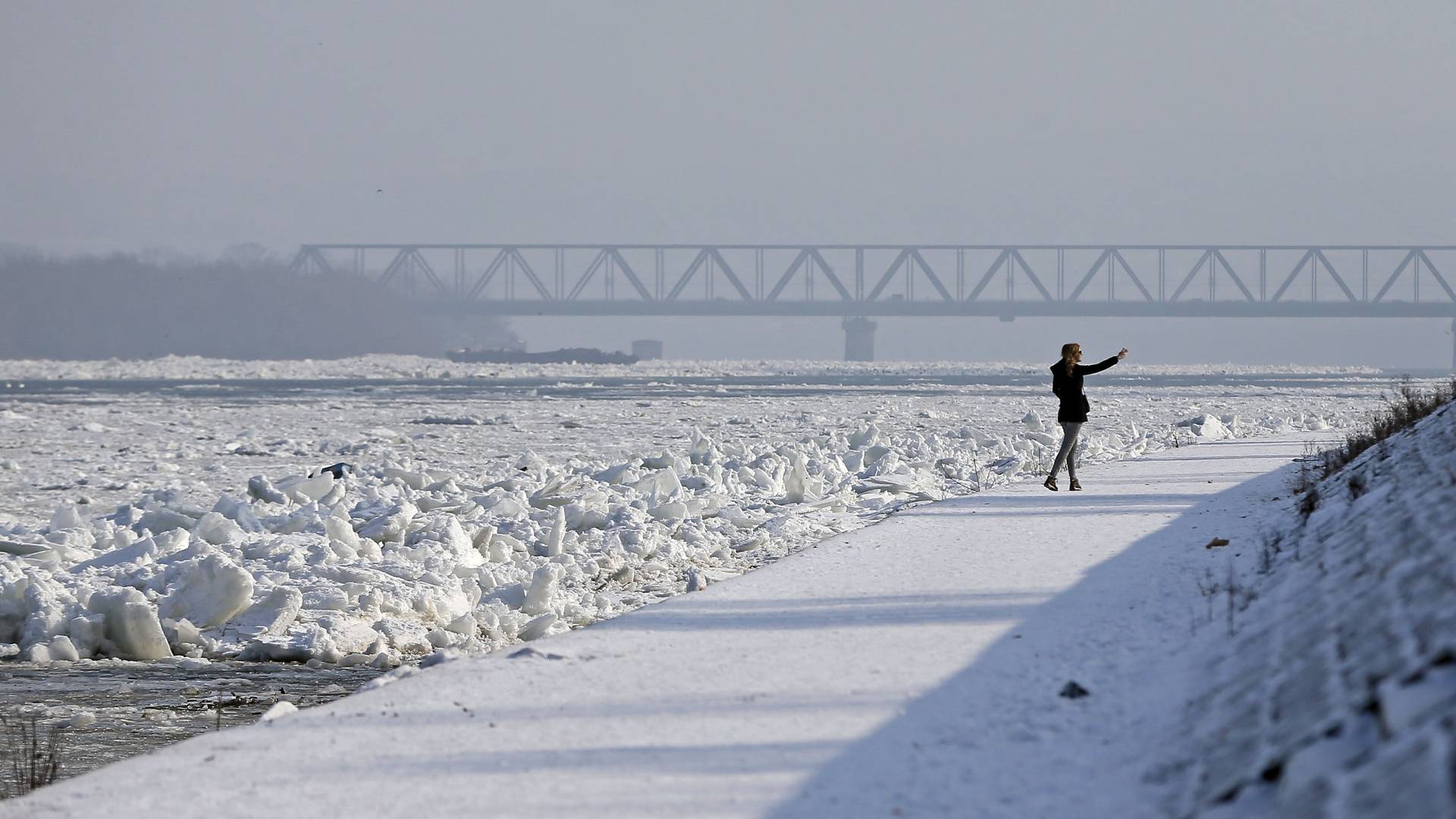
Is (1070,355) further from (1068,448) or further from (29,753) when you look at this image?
(29,753)

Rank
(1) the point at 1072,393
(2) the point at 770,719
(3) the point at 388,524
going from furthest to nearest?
1. (1) the point at 1072,393
2. (3) the point at 388,524
3. (2) the point at 770,719

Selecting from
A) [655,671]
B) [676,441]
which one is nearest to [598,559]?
[655,671]

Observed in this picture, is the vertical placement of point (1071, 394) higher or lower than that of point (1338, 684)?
higher

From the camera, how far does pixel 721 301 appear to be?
380ft

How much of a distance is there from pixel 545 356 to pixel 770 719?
112 m

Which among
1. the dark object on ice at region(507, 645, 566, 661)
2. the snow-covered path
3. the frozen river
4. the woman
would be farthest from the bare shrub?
the woman

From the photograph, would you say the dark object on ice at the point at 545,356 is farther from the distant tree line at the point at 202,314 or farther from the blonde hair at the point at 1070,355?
the blonde hair at the point at 1070,355

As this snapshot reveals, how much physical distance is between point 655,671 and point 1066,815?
1700 mm

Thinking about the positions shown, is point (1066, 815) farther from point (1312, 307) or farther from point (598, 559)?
point (1312, 307)

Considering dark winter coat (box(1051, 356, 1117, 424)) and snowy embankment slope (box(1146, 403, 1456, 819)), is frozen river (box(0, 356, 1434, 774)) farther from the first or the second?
snowy embankment slope (box(1146, 403, 1456, 819))

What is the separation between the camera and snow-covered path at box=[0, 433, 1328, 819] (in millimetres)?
3256

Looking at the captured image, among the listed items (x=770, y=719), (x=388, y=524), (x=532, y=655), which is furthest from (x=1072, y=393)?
(x=770, y=719)

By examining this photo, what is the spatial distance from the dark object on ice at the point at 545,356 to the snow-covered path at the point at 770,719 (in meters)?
103

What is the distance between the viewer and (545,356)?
115 meters
